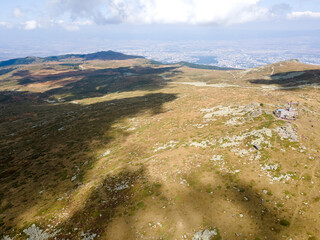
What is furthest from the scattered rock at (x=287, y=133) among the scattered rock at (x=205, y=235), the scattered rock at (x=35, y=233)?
the scattered rock at (x=35, y=233)

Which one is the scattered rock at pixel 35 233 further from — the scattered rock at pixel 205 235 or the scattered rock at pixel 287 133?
the scattered rock at pixel 287 133

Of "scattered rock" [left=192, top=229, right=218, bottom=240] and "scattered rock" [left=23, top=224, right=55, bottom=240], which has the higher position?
"scattered rock" [left=192, top=229, right=218, bottom=240]

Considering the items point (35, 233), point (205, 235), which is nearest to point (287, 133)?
point (205, 235)

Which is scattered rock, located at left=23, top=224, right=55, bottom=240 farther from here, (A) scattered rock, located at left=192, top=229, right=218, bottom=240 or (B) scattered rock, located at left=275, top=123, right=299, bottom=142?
(B) scattered rock, located at left=275, top=123, right=299, bottom=142

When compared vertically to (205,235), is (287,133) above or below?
above

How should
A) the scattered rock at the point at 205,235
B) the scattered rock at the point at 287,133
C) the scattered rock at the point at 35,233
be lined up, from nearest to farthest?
1. the scattered rock at the point at 205,235
2. the scattered rock at the point at 35,233
3. the scattered rock at the point at 287,133

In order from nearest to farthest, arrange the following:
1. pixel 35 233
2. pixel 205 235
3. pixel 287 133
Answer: pixel 205 235
pixel 35 233
pixel 287 133

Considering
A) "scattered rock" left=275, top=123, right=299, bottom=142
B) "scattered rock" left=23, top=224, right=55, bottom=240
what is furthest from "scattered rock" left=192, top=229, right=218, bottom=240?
"scattered rock" left=275, top=123, right=299, bottom=142

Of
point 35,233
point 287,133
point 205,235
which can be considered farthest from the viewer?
point 287,133

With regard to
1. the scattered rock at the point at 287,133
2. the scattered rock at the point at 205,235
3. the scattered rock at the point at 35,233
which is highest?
the scattered rock at the point at 287,133

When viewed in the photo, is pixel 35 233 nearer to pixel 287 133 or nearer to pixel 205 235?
pixel 205 235

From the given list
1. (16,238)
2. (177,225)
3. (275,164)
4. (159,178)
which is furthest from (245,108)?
(16,238)

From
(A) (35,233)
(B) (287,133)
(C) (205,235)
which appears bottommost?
(A) (35,233)

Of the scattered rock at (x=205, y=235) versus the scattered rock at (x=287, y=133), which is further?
the scattered rock at (x=287, y=133)
